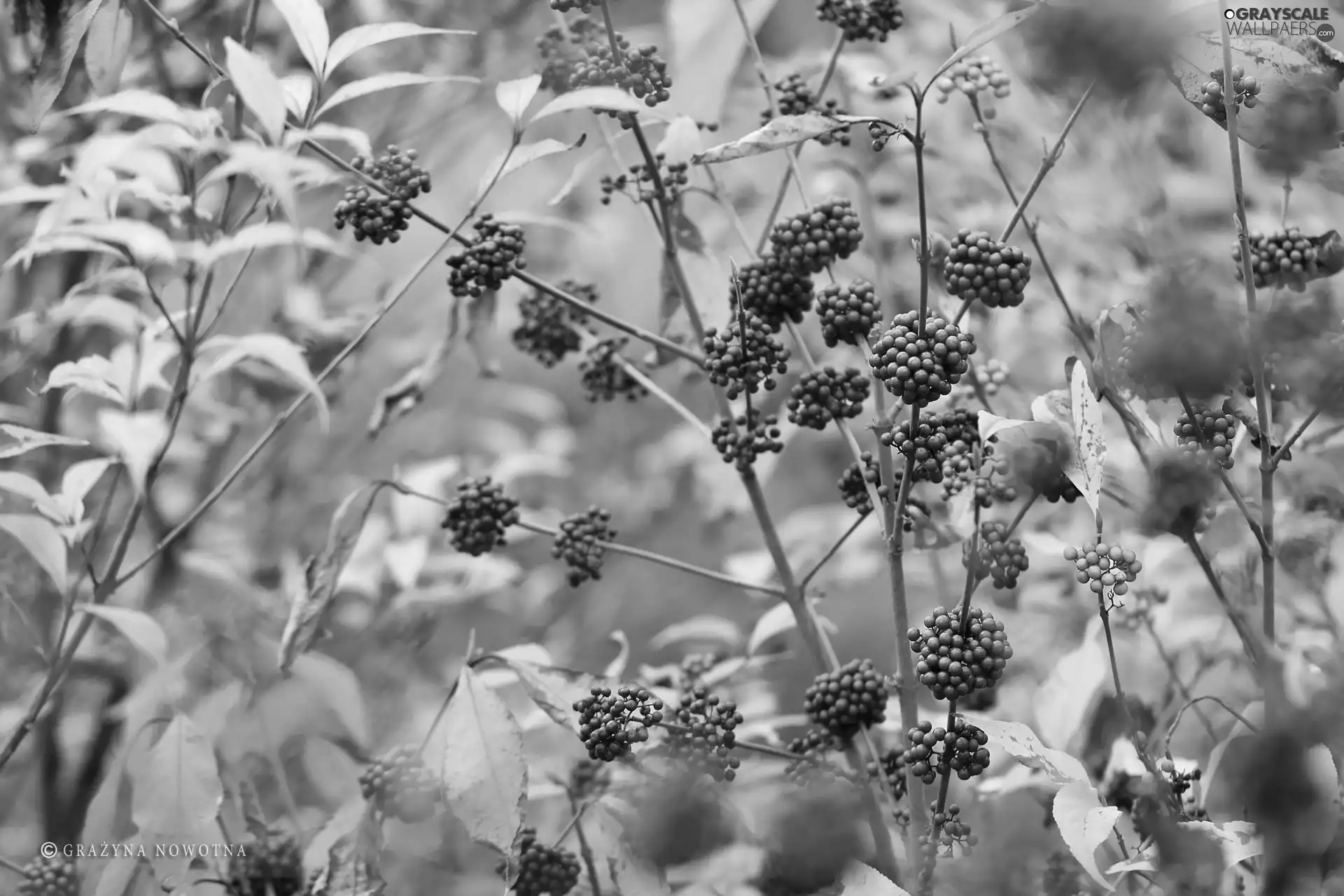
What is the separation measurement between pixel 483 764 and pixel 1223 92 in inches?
43.0

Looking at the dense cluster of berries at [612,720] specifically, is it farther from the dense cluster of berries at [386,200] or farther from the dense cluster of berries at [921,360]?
the dense cluster of berries at [386,200]

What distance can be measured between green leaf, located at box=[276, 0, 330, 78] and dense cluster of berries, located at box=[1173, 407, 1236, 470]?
1.12 metres

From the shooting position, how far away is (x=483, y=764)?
1.38 metres

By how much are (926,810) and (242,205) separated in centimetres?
217

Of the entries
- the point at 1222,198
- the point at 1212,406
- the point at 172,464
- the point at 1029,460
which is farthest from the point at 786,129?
the point at 172,464

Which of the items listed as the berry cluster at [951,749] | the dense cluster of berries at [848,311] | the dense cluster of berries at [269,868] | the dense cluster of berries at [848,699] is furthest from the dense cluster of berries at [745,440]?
the dense cluster of berries at [269,868]

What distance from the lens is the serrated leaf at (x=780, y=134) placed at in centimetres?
113

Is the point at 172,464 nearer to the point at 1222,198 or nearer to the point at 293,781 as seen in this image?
the point at 293,781

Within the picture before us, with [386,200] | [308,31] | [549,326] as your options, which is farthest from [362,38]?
[549,326]

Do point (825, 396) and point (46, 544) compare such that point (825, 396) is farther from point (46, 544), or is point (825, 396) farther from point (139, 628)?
point (46, 544)

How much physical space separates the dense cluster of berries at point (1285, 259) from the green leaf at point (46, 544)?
153cm

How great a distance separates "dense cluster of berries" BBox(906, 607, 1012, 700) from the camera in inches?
44.7

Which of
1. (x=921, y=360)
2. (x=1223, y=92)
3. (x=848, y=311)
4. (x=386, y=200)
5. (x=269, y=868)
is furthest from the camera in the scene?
(x=269, y=868)

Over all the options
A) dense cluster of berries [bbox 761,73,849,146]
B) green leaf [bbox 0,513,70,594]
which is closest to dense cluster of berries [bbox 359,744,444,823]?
green leaf [bbox 0,513,70,594]
